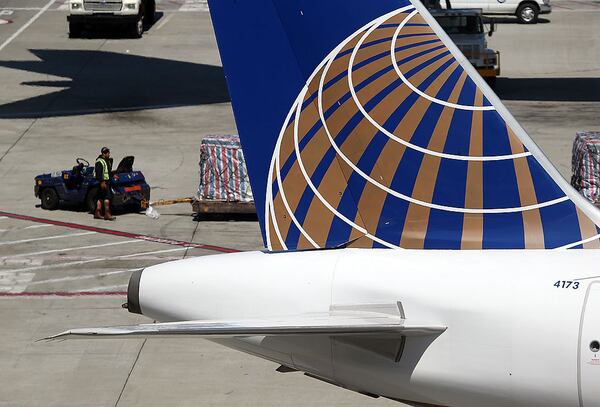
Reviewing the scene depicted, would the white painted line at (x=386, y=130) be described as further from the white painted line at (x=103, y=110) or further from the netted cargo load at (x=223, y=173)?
the white painted line at (x=103, y=110)

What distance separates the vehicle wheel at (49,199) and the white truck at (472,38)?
49.6 feet

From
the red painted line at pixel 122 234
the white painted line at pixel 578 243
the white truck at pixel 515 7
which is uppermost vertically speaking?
the white painted line at pixel 578 243

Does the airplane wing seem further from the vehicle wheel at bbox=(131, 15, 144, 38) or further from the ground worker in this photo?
the vehicle wheel at bbox=(131, 15, 144, 38)

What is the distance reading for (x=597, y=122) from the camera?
1347 inches

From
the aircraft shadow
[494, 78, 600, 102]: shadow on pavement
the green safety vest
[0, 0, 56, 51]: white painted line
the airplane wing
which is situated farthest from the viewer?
[0, 0, 56, 51]: white painted line

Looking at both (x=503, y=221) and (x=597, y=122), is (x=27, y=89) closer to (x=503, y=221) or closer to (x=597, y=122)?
(x=597, y=122)

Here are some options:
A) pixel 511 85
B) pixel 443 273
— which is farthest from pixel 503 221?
pixel 511 85

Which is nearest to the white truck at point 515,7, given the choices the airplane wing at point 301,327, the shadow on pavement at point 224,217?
the shadow on pavement at point 224,217

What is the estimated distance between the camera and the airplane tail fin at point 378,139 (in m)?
10.8

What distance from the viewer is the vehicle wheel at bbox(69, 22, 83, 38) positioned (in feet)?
156

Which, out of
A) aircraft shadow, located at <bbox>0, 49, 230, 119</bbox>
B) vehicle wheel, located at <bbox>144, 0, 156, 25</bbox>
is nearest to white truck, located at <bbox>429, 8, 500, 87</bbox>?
aircraft shadow, located at <bbox>0, 49, 230, 119</bbox>

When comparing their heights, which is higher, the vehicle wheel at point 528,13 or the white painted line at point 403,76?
the white painted line at point 403,76

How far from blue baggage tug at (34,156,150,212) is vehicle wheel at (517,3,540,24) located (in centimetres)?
2761

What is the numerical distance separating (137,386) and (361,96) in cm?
734
